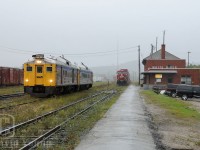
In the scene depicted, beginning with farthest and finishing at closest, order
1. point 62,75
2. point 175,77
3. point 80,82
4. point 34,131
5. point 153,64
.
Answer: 1. point 153,64
2. point 175,77
3. point 80,82
4. point 62,75
5. point 34,131

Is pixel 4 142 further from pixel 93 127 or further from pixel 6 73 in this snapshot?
pixel 6 73

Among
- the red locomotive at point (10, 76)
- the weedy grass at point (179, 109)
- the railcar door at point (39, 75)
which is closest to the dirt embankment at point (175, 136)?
the weedy grass at point (179, 109)

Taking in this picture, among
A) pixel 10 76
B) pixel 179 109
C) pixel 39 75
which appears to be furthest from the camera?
pixel 10 76

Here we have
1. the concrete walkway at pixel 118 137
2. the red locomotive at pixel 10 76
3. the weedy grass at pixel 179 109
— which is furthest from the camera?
the red locomotive at pixel 10 76

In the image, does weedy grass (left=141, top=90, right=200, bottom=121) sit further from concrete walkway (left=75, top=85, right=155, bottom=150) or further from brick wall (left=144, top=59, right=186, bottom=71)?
brick wall (left=144, top=59, right=186, bottom=71)

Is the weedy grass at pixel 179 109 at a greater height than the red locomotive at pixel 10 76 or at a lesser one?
lesser

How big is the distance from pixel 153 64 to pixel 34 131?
253 feet

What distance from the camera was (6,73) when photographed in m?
52.7

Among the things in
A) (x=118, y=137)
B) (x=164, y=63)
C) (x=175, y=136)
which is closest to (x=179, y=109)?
(x=175, y=136)

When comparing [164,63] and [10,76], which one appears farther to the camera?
[164,63]

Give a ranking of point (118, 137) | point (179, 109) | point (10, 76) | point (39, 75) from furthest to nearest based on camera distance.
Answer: point (10, 76), point (39, 75), point (179, 109), point (118, 137)

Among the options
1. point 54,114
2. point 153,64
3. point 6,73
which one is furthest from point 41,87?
point 153,64

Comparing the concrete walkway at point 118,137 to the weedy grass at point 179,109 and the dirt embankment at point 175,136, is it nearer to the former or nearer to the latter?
the dirt embankment at point 175,136

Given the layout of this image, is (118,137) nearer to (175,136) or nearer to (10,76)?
(175,136)
